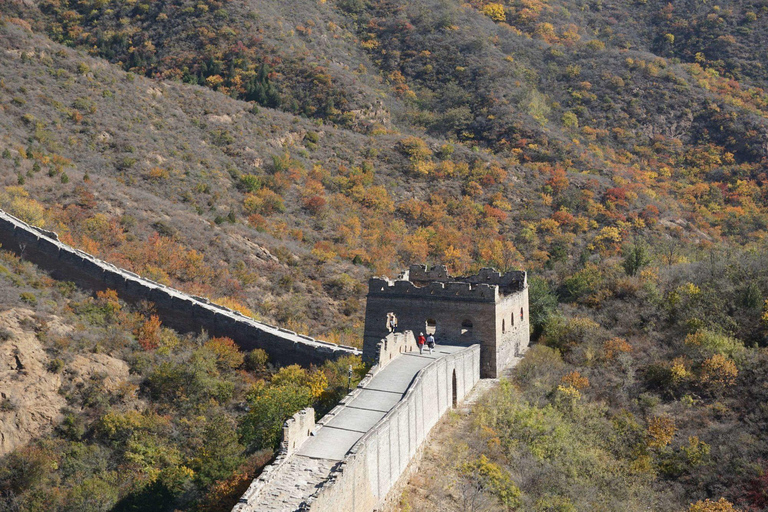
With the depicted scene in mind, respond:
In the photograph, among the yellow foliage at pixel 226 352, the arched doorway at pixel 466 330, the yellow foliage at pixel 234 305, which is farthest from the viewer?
the yellow foliage at pixel 234 305

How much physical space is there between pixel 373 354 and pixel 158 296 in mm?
12101

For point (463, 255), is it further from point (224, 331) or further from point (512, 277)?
point (224, 331)

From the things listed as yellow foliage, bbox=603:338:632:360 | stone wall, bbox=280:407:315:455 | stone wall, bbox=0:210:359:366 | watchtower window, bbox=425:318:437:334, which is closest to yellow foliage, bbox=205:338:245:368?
stone wall, bbox=0:210:359:366

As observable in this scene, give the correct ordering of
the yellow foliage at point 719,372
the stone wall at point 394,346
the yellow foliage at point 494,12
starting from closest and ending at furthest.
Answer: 1. the stone wall at point 394,346
2. the yellow foliage at point 719,372
3. the yellow foliage at point 494,12

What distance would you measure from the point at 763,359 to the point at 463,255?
29899 millimetres

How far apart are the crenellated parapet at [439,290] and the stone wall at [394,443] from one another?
8.24 ft

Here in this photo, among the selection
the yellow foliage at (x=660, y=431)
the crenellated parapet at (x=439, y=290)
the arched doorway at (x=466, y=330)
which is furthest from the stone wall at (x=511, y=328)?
the yellow foliage at (x=660, y=431)

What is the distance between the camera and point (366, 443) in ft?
57.4

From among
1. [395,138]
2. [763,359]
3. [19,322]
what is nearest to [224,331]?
[19,322]

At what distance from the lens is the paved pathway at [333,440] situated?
16047 mm

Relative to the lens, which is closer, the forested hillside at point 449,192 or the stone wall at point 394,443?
the stone wall at point 394,443

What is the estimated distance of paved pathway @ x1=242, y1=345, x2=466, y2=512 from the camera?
16.0m

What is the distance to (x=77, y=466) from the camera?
27.5m

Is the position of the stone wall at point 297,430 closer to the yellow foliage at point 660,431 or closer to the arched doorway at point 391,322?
the arched doorway at point 391,322
